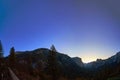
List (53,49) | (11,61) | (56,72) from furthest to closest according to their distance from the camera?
1. (11,61)
2. (53,49)
3. (56,72)

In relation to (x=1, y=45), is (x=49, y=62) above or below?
below

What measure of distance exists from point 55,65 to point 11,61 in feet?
84.4

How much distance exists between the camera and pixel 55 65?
81125 millimetres

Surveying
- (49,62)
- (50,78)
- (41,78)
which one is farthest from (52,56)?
(41,78)

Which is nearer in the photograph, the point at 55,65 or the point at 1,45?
the point at 55,65

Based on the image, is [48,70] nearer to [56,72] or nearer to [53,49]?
[56,72]

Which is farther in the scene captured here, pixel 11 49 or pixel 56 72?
pixel 11 49

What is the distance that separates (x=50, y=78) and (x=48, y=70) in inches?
109

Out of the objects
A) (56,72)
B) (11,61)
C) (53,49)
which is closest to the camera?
(56,72)

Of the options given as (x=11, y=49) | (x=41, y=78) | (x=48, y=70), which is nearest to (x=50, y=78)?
(x=48, y=70)

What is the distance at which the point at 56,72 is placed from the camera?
79750mm

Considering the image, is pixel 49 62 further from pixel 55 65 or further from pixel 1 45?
pixel 1 45

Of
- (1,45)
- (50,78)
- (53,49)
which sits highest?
(1,45)

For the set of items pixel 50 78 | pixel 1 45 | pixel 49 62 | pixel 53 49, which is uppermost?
pixel 1 45
